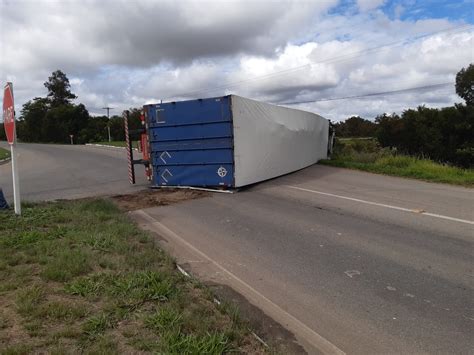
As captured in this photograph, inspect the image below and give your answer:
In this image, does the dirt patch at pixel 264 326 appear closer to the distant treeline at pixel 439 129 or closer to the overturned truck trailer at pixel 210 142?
the overturned truck trailer at pixel 210 142

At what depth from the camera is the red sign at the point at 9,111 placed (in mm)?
7848

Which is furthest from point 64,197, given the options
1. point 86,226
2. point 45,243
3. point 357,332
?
point 357,332

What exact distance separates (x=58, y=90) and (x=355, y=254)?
94181 mm

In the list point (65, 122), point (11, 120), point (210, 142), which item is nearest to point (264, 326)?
point (11, 120)

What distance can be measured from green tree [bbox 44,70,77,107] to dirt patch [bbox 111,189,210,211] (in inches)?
3367

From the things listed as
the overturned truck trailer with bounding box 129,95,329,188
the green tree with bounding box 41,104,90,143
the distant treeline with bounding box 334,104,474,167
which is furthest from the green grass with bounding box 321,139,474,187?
the green tree with bounding box 41,104,90,143

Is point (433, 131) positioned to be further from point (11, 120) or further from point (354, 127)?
point (354, 127)

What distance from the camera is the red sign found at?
7848 mm

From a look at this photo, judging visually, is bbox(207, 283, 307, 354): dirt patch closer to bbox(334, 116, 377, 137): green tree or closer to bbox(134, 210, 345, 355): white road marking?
bbox(134, 210, 345, 355): white road marking

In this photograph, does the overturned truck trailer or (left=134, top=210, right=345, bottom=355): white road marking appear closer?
(left=134, top=210, right=345, bottom=355): white road marking

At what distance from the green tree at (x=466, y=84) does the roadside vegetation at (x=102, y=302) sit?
49815 millimetres

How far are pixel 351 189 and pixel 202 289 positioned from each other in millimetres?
7948

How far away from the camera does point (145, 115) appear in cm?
1277

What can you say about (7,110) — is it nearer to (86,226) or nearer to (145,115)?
(86,226)
